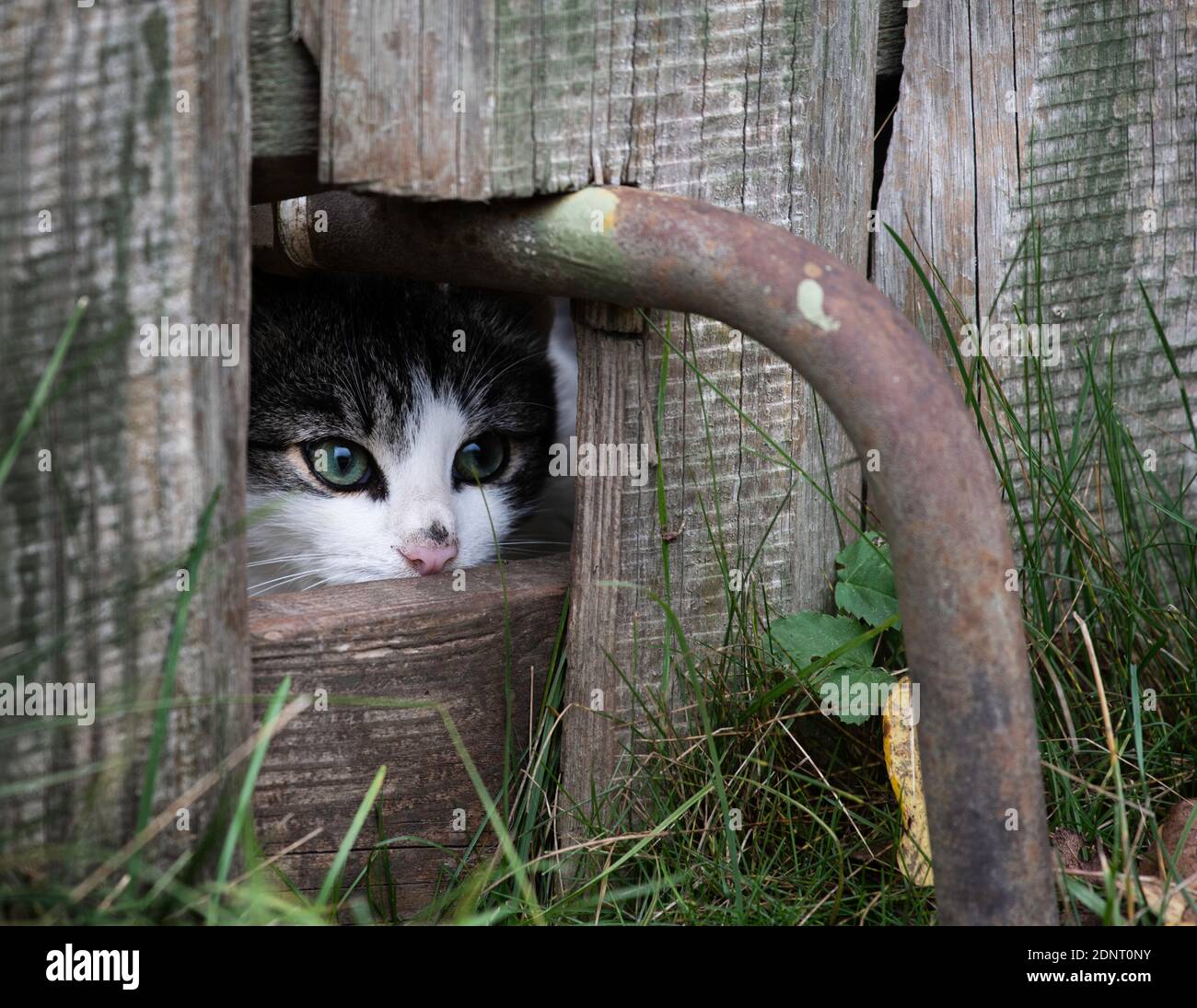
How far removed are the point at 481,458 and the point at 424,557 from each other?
1.68 feet

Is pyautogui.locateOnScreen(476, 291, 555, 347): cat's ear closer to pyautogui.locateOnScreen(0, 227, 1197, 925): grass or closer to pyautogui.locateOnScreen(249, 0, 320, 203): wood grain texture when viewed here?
pyautogui.locateOnScreen(0, 227, 1197, 925): grass

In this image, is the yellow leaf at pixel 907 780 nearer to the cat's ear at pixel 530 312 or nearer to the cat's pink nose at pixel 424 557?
the cat's pink nose at pixel 424 557

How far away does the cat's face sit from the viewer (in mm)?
2082

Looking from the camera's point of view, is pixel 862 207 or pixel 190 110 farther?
pixel 862 207

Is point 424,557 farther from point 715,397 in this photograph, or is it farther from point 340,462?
point 715,397

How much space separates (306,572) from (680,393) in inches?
29.6

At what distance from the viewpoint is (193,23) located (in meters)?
1.26

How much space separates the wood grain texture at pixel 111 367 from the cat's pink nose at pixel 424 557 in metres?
0.64

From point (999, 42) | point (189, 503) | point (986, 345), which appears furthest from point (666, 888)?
point (999, 42)

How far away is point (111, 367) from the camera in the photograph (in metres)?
1.28

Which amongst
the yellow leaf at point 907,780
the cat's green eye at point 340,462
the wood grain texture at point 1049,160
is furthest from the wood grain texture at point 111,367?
the wood grain texture at point 1049,160

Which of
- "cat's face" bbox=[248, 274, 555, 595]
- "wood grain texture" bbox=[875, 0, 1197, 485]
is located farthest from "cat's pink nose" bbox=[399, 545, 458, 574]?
"wood grain texture" bbox=[875, 0, 1197, 485]

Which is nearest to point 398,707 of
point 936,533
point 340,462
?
point 340,462

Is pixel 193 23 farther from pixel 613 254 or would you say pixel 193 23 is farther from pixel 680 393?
pixel 680 393
